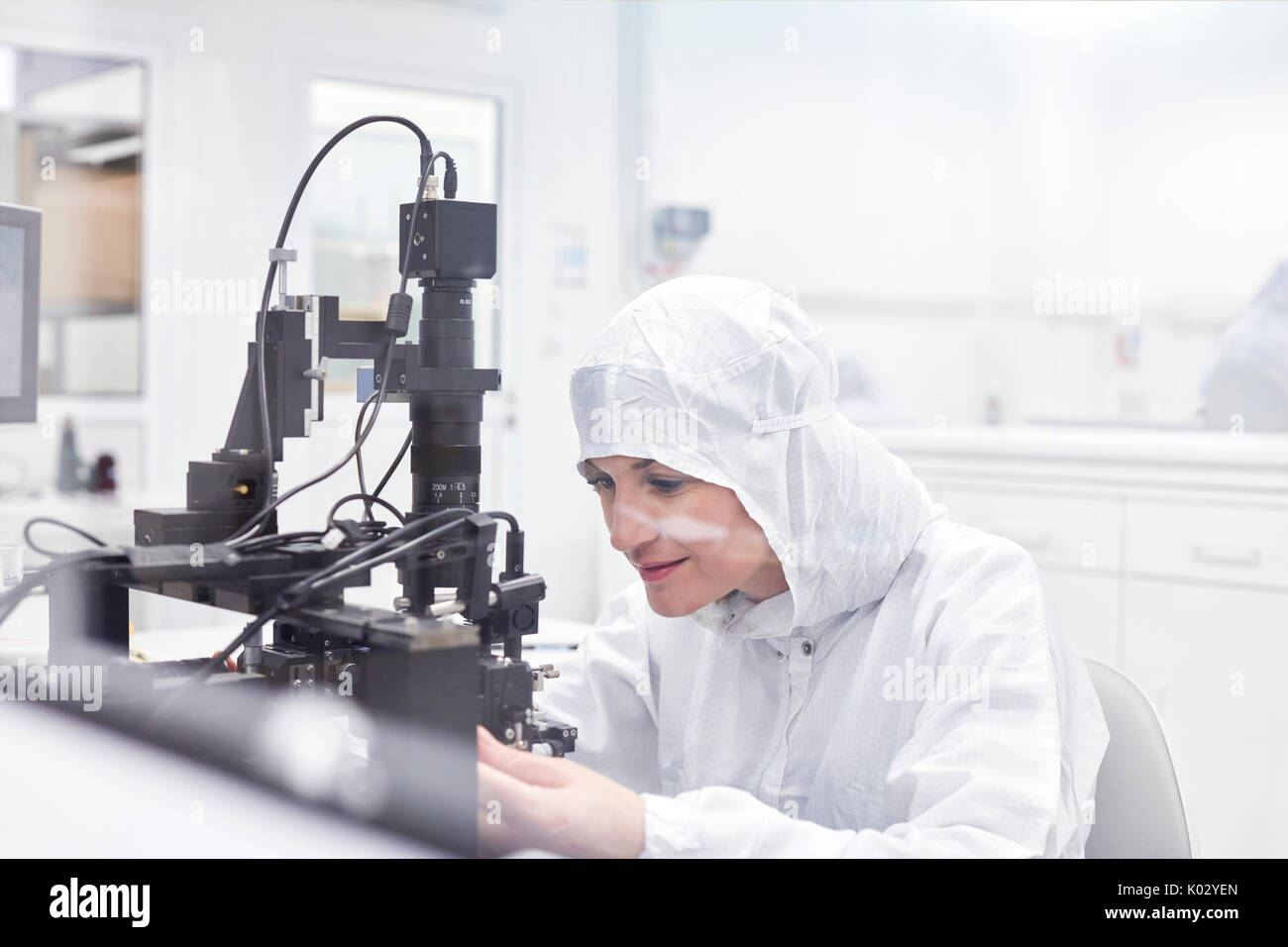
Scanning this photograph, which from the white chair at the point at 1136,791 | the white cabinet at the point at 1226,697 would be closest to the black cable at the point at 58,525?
the white chair at the point at 1136,791

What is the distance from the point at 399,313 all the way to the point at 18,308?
105cm

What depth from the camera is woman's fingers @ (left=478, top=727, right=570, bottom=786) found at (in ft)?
2.44

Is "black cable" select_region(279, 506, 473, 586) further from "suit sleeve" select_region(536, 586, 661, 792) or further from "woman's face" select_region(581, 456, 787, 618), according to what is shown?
"suit sleeve" select_region(536, 586, 661, 792)

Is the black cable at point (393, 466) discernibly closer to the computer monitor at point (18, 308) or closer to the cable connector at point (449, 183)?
the cable connector at point (449, 183)

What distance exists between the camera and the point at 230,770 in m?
0.74

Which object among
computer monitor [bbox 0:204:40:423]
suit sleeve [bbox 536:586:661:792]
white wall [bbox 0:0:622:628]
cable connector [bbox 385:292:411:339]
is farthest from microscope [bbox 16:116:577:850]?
white wall [bbox 0:0:622:628]

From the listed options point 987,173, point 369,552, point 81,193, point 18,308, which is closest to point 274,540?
point 369,552

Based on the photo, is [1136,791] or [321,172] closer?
[1136,791]

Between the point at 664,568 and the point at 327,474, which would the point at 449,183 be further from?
the point at 664,568

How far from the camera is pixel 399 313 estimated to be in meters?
0.93

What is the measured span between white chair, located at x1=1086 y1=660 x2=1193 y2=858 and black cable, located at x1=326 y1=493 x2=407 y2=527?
0.61 metres

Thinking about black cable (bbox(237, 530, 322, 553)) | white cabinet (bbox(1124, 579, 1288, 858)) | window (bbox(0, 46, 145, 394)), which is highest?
window (bbox(0, 46, 145, 394))

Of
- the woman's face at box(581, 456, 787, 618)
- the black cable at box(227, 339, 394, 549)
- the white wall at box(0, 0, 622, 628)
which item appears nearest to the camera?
the black cable at box(227, 339, 394, 549)
